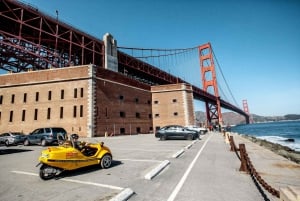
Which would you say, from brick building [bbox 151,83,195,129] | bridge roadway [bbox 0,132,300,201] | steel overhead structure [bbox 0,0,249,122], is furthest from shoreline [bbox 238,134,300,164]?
steel overhead structure [bbox 0,0,249,122]

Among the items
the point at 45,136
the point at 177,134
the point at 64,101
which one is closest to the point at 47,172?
the point at 45,136

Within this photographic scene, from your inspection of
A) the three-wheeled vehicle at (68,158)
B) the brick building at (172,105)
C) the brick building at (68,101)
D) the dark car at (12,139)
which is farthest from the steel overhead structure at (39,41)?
the three-wheeled vehicle at (68,158)

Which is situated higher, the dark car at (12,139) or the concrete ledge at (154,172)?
the dark car at (12,139)

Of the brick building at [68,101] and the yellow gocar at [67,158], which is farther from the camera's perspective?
the brick building at [68,101]

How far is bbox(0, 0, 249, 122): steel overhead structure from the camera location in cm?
2811

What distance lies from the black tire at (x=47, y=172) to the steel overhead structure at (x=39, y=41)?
27786 millimetres

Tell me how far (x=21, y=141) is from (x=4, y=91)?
13539 millimetres

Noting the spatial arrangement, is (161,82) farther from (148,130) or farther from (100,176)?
Answer: (100,176)

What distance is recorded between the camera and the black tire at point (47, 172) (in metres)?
5.93

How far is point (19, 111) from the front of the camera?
26328mm

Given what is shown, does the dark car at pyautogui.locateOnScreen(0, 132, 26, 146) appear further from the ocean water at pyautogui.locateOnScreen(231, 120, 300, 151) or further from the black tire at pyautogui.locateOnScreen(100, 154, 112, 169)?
the ocean water at pyautogui.locateOnScreen(231, 120, 300, 151)

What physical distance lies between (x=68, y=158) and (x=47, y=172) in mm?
778

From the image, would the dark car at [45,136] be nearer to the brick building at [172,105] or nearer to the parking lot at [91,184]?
the parking lot at [91,184]

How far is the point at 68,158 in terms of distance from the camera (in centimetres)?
613
